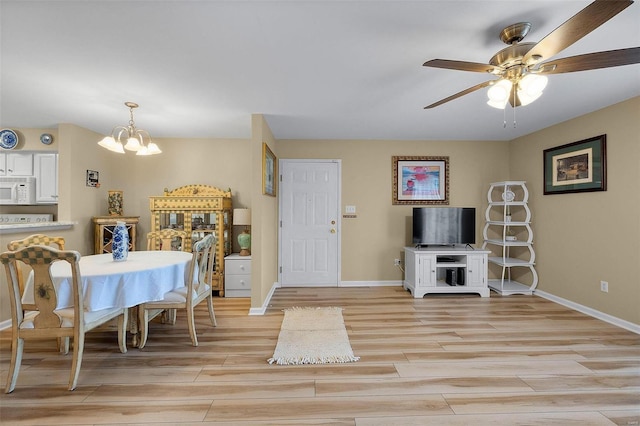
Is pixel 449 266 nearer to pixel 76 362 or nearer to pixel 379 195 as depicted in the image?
pixel 379 195

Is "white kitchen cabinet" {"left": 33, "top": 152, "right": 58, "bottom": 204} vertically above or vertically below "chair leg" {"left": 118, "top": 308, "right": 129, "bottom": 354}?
above

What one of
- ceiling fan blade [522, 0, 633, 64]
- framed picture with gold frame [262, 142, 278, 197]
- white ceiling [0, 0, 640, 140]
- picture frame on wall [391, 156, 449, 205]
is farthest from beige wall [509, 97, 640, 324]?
framed picture with gold frame [262, 142, 278, 197]

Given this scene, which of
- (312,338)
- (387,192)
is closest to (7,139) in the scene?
(312,338)

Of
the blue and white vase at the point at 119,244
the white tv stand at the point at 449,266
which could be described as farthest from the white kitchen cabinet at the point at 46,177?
the white tv stand at the point at 449,266

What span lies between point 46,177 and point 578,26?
5.62m

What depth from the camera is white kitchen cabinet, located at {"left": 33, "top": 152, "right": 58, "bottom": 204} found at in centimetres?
399

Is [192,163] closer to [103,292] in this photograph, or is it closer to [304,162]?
[304,162]

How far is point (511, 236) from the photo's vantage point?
4.37 metres

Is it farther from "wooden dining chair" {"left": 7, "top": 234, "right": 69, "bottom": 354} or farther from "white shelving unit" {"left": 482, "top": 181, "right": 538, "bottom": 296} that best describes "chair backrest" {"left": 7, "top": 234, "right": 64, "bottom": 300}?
"white shelving unit" {"left": 482, "top": 181, "right": 538, "bottom": 296}

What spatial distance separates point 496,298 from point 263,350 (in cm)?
329

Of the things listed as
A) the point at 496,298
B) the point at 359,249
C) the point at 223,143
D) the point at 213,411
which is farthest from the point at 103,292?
the point at 496,298

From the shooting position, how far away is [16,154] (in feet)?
13.1

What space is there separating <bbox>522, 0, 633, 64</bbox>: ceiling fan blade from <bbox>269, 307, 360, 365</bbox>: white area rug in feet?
7.86

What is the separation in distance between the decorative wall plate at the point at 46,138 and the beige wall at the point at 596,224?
22.3ft
